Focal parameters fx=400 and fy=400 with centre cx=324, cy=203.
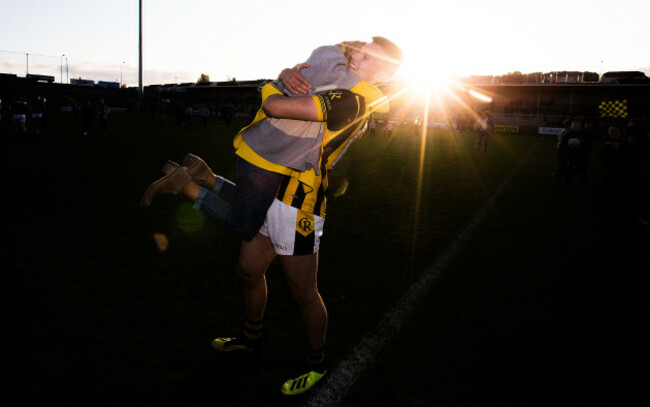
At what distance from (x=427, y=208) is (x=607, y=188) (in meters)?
3.70

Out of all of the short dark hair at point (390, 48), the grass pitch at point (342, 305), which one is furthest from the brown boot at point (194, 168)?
the short dark hair at point (390, 48)

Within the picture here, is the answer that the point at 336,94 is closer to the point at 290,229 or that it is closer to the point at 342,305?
the point at 290,229

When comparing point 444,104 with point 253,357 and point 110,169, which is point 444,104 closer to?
point 110,169

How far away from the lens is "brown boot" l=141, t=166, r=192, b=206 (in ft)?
7.41

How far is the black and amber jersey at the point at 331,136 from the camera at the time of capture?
1.72m

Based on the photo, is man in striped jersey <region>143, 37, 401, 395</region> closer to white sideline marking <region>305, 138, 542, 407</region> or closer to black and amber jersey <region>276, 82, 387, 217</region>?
black and amber jersey <region>276, 82, 387, 217</region>

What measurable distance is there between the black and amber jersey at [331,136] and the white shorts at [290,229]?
4 cm

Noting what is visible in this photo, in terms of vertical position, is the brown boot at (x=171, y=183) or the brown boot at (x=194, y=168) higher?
the brown boot at (x=194, y=168)

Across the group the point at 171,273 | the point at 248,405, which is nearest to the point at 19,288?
the point at 171,273

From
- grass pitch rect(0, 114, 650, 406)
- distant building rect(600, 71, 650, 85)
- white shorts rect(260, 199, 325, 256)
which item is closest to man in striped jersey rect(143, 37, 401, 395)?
white shorts rect(260, 199, 325, 256)

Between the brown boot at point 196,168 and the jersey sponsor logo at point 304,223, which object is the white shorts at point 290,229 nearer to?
the jersey sponsor logo at point 304,223

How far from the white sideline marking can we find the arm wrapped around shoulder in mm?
1632

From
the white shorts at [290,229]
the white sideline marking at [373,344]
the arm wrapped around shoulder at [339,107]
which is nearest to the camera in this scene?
the arm wrapped around shoulder at [339,107]

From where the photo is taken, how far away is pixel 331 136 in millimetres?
1904
